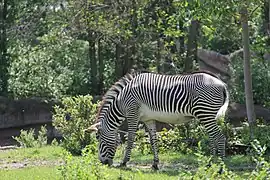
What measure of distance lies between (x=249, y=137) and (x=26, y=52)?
13.5m

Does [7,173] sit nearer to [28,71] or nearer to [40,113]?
[40,113]

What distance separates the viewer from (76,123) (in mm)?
14289

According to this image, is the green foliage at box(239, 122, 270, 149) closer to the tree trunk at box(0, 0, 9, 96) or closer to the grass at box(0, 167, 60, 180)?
the grass at box(0, 167, 60, 180)

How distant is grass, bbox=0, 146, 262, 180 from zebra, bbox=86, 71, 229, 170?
1.59ft

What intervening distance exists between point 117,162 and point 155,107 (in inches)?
58.7

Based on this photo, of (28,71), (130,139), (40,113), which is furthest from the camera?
(28,71)

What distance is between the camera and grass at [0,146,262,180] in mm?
10398

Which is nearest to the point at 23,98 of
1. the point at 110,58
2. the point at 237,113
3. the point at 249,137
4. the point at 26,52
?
the point at 26,52

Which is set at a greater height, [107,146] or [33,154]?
[107,146]

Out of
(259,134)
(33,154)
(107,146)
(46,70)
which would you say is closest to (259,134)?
(259,134)

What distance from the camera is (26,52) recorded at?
24562mm

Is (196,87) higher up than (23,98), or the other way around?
(196,87)

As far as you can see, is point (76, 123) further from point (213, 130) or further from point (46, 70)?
point (46, 70)

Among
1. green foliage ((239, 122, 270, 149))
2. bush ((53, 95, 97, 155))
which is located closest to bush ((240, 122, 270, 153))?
green foliage ((239, 122, 270, 149))
